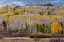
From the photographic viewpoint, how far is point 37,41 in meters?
15.6

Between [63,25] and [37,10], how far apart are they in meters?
17.0

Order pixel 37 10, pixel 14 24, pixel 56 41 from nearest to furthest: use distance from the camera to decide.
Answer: pixel 56 41 < pixel 14 24 < pixel 37 10

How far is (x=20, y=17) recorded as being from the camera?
45625 millimetres

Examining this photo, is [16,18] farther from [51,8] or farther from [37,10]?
[51,8]

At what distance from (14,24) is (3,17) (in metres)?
4.35

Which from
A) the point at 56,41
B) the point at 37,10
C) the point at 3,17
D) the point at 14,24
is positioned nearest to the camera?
the point at 56,41

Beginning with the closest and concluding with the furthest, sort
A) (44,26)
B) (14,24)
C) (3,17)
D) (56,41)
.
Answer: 1. (56,41)
2. (44,26)
3. (14,24)
4. (3,17)

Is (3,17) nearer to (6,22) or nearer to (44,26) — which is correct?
(6,22)

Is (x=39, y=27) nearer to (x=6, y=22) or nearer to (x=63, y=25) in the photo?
(x=63, y=25)

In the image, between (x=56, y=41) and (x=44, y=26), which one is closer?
(x=56, y=41)

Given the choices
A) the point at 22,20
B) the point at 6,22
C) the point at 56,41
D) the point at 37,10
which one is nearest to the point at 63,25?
the point at 22,20

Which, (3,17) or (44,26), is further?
(3,17)

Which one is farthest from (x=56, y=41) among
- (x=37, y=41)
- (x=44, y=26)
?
(x=44, y=26)

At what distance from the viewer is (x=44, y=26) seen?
4003cm
